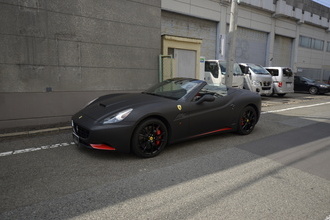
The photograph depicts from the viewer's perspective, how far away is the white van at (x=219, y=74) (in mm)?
11287

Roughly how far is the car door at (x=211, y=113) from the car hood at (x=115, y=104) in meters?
0.64

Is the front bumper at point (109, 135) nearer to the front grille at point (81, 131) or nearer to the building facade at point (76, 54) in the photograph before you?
the front grille at point (81, 131)

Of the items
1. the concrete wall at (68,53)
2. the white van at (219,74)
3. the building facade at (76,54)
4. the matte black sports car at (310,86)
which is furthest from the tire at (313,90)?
the concrete wall at (68,53)

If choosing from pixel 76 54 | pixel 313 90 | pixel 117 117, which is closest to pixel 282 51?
pixel 313 90

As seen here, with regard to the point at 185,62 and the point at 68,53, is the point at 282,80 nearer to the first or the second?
the point at 185,62

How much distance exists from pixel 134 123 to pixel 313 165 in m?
3.01

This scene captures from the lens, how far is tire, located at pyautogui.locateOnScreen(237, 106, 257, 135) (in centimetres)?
546

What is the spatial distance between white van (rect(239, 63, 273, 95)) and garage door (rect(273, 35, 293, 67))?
11479 mm

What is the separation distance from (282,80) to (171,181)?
12671 mm

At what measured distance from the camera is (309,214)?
8.55 ft

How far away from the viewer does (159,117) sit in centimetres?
411

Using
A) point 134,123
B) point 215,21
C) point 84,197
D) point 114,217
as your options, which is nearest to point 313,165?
point 134,123

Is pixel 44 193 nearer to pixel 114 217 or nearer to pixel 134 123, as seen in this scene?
pixel 114 217

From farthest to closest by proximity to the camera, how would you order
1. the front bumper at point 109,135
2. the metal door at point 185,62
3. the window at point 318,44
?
1. the window at point 318,44
2. the metal door at point 185,62
3. the front bumper at point 109,135
